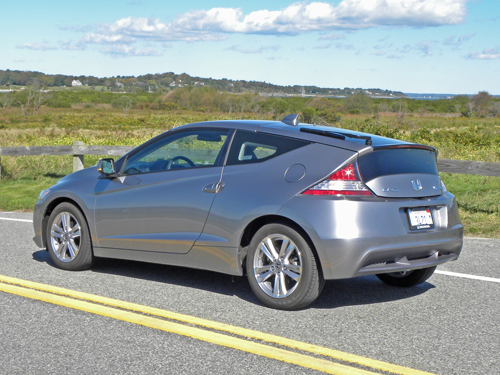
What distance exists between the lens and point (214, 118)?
289ft

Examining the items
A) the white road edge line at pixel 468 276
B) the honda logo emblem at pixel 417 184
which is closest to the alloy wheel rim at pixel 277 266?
the honda logo emblem at pixel 417 184

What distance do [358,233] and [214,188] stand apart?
54.0 inches

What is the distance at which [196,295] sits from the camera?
18.6 feet

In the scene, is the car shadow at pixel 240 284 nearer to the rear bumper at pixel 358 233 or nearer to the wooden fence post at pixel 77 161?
the rear bumper at pixel 358 233

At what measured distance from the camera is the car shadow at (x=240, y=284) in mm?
5566

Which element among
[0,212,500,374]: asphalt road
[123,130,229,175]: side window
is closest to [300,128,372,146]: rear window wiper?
[123,130,229,175]: side window

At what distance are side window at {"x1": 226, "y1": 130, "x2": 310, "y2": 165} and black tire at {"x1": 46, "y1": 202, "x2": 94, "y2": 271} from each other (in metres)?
1.93

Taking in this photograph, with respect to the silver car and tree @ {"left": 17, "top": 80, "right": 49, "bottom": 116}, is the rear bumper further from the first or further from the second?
tree @ {"left": 17, "top": 80, "right": 49, "bottom": 116}

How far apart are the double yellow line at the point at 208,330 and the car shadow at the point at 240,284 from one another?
0.84m

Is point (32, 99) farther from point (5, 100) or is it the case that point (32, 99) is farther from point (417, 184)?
point (417, 184)

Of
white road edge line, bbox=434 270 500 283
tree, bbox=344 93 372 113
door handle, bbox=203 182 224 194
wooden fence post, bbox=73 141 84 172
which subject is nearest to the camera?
door handle, bbox=203 182 224 194

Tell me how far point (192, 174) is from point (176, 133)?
0.55 m

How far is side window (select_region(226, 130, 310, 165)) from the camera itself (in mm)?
5327

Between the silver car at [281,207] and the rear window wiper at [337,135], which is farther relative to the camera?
the rear window wiper at [337,135]
